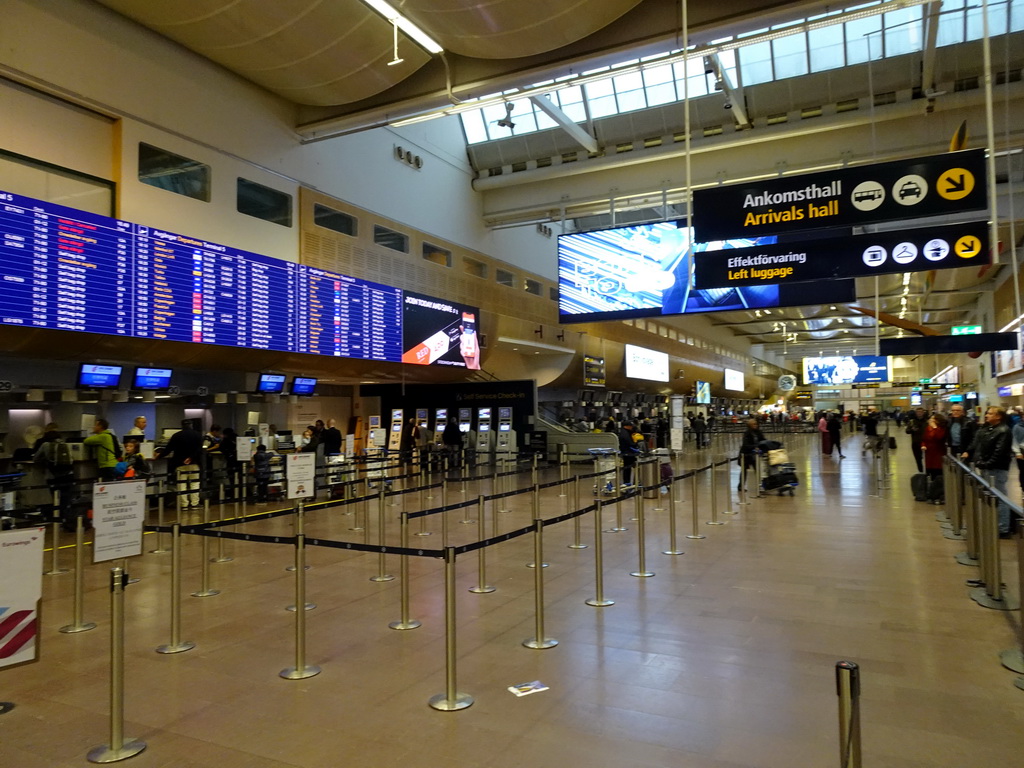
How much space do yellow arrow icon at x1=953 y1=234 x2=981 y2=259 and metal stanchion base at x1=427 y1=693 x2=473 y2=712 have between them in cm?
771

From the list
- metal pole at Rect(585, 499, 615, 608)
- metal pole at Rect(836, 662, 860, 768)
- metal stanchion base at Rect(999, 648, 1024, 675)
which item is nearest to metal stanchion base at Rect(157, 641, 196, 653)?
metal pole at Rect(585, 499, 615, 608)

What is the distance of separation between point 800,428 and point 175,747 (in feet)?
135

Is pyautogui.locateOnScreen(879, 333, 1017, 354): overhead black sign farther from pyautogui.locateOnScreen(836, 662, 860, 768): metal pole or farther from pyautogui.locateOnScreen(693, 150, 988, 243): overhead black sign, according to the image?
pyautogui.locateOnScreen(836, 662, 860, 768): metal pole

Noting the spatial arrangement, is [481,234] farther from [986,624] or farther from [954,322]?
[954,322]

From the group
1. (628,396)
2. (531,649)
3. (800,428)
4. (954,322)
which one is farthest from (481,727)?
(954,322)

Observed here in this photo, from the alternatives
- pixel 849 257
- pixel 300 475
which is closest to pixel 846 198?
pixel 849 257

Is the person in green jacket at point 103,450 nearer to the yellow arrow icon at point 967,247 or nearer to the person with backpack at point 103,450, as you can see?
the person with backpack at point 103,450

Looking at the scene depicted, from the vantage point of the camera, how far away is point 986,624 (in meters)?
5.05

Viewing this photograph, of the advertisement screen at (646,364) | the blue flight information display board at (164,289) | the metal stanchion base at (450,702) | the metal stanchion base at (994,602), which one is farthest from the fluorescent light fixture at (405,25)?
the advertisement screen at (646,364)

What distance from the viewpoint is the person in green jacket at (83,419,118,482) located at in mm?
9727

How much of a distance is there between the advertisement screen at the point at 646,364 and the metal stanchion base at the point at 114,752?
25680mm

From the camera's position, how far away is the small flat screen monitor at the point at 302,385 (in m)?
14.7

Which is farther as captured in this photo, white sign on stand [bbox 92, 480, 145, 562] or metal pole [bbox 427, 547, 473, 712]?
white sign on stand [bbox 92, 480, 145, 562]

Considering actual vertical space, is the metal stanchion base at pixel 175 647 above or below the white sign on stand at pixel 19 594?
below
